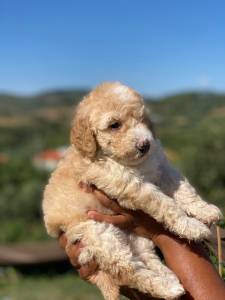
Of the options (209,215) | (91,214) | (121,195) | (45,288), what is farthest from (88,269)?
(45,288)

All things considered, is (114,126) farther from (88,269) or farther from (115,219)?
(88,269)

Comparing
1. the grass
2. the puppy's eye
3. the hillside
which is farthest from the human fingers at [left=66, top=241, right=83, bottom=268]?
the grass

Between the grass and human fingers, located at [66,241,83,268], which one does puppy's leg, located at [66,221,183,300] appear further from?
the grass

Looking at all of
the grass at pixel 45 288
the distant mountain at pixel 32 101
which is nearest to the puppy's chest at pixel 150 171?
the grass at pixel 45 288

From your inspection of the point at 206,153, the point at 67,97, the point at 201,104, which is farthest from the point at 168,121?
the point at 206,153

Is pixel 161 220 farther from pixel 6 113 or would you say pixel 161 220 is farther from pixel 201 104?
pixel 6 113

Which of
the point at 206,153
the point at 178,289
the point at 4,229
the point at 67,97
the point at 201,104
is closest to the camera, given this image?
the point at 178,289
